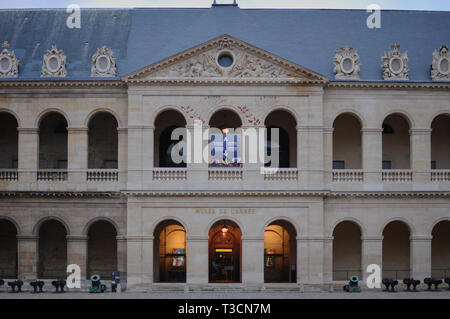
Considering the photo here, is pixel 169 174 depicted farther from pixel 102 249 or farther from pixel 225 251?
pixel 102 249

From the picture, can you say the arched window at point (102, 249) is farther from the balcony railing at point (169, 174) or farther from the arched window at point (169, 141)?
the balcony railing at point (169, 174)

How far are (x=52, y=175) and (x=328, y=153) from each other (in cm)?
1652

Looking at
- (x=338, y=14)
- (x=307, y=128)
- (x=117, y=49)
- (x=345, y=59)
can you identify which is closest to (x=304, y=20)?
(x=338, y=14)

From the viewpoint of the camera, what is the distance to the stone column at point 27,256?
4197 centimetres

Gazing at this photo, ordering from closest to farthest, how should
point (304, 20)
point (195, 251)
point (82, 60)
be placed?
1. point (195, 251)
2. point (82, 60)
3. point (304, 20)

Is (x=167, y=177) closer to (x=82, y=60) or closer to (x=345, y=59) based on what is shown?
(x=82, y=60)

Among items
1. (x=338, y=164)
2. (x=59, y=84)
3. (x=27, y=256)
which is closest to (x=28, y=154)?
(x=59, y=84)

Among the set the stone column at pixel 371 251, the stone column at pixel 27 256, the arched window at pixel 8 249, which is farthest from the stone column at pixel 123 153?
the stone column at pixel 371 251

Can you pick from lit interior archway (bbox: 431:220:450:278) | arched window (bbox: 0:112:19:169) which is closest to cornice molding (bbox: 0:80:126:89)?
arched window (bbox: 0:112:19:169)

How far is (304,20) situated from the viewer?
156 feet

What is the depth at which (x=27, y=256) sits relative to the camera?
42031 millimetres

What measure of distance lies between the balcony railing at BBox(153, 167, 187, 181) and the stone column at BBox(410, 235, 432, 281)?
46.2 feet

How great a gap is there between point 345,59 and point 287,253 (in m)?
12.9

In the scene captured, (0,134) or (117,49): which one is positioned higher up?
(117,49)
